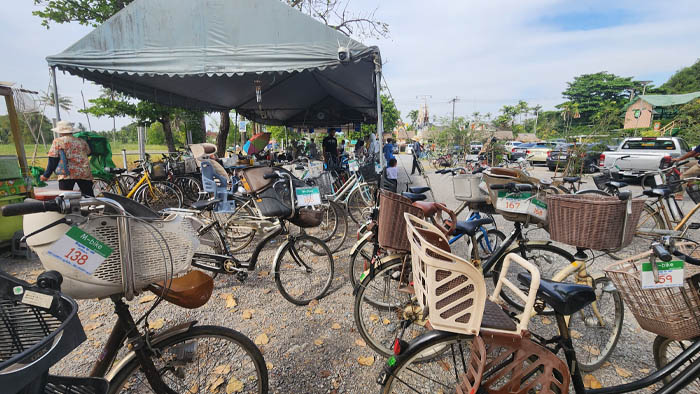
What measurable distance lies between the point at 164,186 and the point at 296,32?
186 inches

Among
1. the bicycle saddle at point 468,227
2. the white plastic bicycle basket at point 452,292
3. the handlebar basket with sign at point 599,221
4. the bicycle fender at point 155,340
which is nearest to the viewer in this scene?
the white plastic bicycle basket at point 452,292

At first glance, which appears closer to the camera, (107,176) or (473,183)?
(473,183)

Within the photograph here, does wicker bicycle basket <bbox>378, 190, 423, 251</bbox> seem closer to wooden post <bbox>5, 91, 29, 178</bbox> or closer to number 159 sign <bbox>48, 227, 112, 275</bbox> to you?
number 159 sign <bbox>48, 227, 112, 275</bbox>

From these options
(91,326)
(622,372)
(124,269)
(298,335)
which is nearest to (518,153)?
(622,372)

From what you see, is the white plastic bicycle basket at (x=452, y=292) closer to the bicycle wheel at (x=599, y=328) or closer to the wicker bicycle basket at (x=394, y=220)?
the wicker bicycle basket at (x=394, y=220)

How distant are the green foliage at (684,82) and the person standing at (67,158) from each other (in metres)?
70.8

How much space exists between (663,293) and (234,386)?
8.51ft

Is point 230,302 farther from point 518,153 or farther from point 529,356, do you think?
point 518,153

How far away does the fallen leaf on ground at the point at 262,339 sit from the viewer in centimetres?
252

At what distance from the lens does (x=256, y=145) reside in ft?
31.2

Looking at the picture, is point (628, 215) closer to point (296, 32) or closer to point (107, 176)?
point (296, 32)

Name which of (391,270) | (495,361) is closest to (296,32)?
(391,270)

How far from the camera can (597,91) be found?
51.2 m

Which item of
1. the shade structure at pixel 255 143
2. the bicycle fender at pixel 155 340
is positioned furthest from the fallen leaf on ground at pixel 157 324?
the shade structure at pixel 255 143
